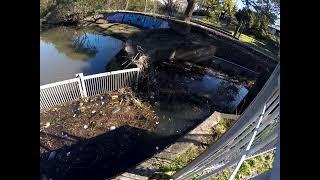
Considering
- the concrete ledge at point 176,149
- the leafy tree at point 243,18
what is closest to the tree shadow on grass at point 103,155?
the concrete ledge at point 176,149

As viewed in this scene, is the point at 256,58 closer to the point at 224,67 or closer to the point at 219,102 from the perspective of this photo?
the point at 224,67

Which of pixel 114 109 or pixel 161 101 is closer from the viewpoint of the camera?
pixel 114 109

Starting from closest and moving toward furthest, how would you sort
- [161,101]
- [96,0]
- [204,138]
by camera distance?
[204,138], [161,101], [96,0]

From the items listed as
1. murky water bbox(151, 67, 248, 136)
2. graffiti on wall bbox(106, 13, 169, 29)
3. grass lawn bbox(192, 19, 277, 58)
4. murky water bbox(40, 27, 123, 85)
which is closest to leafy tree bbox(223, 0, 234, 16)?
grass lawn bbox(192, 19, 277, 58)

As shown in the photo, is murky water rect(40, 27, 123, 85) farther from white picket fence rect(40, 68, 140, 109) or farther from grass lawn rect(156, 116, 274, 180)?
grass lawn rect(156, 116, 274, 180)

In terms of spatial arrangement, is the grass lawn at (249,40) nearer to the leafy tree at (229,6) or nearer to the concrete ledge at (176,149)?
the leafy tree at (229,6)

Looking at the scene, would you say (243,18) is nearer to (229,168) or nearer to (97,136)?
(97,136)

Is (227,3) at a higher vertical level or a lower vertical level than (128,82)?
higher
